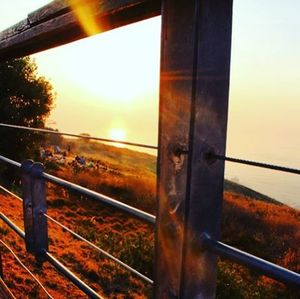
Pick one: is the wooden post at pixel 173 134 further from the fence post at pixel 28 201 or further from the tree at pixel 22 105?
the tree at pixel 22 105

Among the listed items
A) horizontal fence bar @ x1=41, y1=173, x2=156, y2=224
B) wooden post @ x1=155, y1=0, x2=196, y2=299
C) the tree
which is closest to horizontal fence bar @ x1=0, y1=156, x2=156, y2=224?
horizontal fence bar @ x1=41, y1=173, x2=156, y2=224

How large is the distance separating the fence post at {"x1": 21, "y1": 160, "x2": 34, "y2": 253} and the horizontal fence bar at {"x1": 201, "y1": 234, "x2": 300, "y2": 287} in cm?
156

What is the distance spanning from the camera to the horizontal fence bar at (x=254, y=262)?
0.97 m

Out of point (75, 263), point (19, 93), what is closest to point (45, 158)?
point (19, 93)

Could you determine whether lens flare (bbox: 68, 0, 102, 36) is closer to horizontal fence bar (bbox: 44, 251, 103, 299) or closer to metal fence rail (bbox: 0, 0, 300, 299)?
metal fence rail (bbox: 0, 0, 300, 299)

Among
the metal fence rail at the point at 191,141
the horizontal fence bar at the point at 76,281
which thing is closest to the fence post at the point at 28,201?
the horizontal fence bar at the point at 76,281

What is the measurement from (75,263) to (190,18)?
808 centimetres

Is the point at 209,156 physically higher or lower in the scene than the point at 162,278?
higher

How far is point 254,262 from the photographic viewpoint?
3.51ft

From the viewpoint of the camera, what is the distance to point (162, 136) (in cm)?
136

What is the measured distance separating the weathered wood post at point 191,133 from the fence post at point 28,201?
4.61ft

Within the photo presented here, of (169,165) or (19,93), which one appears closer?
(169,165)

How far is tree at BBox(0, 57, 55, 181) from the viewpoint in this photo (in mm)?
20172

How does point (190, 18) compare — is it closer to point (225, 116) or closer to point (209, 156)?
point (225, 116)
